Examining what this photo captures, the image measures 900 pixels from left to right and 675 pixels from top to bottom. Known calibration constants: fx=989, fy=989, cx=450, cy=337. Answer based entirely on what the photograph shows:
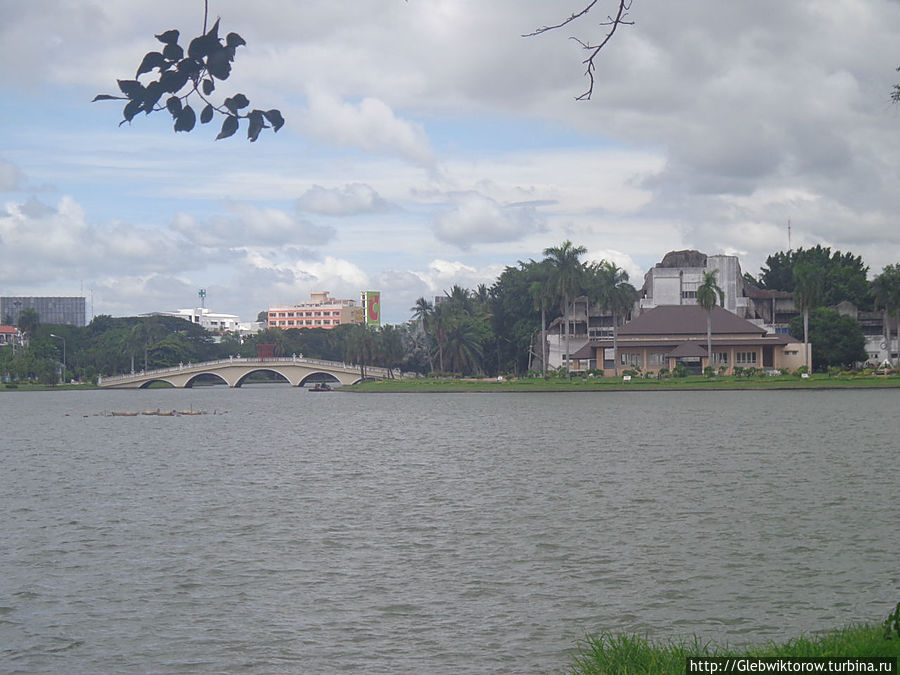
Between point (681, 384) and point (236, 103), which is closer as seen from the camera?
point (236, 103)

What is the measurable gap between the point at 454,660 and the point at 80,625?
6.80m

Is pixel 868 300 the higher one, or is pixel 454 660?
pixel 868 300

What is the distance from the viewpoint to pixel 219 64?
611 cm

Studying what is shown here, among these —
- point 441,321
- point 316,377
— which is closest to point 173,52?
point 441,321

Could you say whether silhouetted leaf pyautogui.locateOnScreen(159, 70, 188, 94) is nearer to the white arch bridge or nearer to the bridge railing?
the white arch bridge

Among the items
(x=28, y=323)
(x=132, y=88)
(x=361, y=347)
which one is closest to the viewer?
(x=132, y=88)

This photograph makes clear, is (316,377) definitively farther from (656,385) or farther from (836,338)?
(836,338)

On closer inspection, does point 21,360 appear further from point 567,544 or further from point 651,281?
point 567,544

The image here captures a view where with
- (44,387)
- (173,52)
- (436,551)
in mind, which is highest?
(173,52)

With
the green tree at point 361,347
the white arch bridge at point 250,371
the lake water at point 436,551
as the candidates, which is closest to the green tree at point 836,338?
the white arch bridge at point 250,371

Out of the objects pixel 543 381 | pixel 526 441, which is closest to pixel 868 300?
pixel 543 381

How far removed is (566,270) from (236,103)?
4310 inches

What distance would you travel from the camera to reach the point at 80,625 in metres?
16.9

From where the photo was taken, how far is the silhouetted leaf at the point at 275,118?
6289mm
